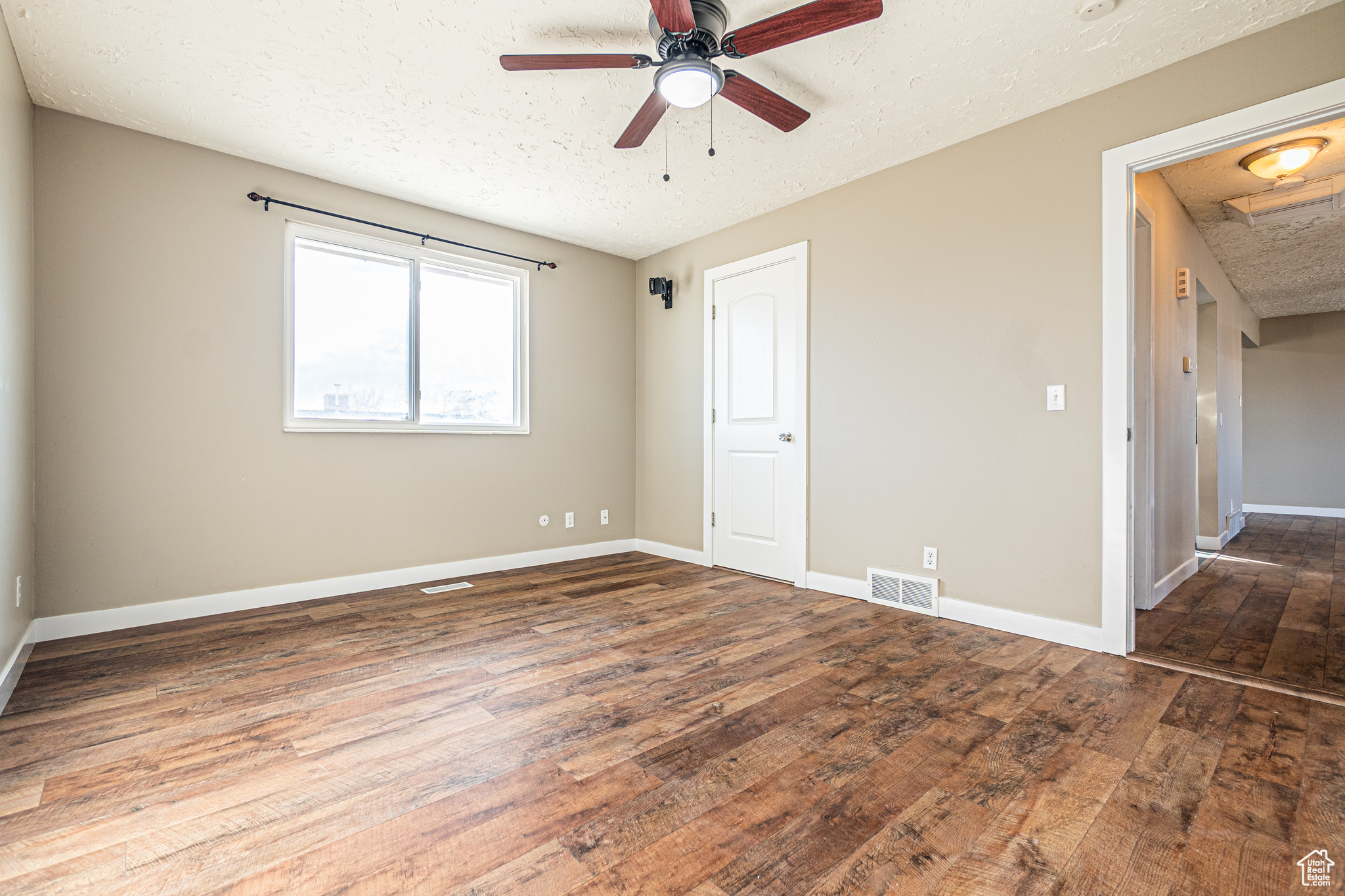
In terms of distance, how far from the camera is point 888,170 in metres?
3.48

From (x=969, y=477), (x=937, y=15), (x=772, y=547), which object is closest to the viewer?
(x=937, y=15)

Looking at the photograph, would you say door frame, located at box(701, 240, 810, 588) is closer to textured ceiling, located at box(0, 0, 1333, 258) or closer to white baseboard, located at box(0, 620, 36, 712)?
textured ceiling, located at box(0, 0, 1333, 258)

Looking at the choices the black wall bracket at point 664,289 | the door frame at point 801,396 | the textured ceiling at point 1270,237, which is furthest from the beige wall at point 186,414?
the textured ceiling at point 1270,237

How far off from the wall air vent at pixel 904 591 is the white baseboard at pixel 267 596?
2467 millimetres

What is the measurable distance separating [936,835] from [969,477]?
2123mm

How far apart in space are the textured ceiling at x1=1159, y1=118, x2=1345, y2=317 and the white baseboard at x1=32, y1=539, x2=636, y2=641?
4775 mm

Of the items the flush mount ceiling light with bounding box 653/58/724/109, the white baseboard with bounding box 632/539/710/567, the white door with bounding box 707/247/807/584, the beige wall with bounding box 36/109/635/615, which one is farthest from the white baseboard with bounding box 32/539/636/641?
the flush mount ceiling light with bounding box 653/58/724/109

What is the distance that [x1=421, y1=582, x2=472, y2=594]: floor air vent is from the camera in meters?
3.78

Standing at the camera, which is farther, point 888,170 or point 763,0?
point 888,170

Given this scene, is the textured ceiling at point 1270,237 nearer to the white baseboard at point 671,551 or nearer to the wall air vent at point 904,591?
the wall air vent at point 904,591

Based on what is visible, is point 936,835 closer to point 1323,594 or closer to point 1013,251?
point 1013,251

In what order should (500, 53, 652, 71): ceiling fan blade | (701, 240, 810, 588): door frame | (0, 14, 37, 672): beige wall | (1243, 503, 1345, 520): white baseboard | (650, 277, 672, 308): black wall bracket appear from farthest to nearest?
1. (1243, 503, 1345, 520): white baseboard
2. (650, 277, 672, 308): black wall bracket
3. (701, 240, 810, 588): door frame
4. (0, 14, 37, 672): beige wall
5. (500, 53, 652, 71): ceiling fan blade

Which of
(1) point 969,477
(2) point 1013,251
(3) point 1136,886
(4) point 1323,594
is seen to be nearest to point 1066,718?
(3) point 1136,886

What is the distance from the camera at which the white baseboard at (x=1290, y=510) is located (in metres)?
7.64
